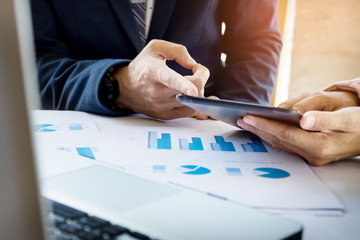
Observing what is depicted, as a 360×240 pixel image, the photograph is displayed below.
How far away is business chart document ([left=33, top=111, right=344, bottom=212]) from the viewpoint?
11.7 inches

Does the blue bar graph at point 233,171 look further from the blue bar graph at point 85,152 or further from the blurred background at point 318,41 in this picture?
the blurred background at point 318,41

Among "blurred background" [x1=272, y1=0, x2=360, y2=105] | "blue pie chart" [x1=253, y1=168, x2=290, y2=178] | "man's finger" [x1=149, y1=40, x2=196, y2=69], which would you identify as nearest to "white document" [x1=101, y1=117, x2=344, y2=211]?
"blue pie chart" [x1=253, y1=168, x2=290, y2=178]

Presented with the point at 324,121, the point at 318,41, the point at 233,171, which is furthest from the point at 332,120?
the point at 318,41

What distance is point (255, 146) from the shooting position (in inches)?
17.4

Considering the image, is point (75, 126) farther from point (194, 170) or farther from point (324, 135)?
point (324, 135)

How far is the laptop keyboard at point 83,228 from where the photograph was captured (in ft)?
0.58

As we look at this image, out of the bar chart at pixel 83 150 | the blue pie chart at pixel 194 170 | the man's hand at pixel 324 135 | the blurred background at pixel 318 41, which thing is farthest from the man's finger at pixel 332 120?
the blurred background at pixel 318 41

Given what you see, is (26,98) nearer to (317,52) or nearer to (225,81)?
(225,81)

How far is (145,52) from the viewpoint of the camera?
0.55 m

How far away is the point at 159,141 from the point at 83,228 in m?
0.26

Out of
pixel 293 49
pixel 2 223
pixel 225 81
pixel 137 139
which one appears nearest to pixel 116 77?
pixel 137 139

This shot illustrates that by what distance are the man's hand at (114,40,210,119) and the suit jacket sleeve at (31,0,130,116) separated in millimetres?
33

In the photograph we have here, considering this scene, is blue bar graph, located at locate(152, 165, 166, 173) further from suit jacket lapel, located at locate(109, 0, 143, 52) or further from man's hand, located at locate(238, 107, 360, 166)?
suit jacket lapel, located at locate(109, 0, 143, 52)

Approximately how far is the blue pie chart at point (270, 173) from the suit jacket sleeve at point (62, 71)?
283 millimetres
